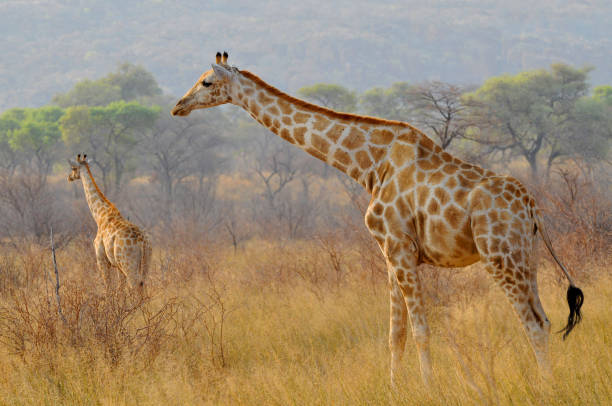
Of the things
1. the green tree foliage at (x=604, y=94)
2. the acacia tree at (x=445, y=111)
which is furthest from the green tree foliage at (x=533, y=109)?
the acacia tree at (x=445, y=111)

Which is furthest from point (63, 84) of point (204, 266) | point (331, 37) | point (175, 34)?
point (204, 266)

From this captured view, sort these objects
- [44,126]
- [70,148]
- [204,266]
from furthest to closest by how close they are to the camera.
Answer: [44,126] → [70,148] → [204,266]

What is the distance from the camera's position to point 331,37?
16738 cm

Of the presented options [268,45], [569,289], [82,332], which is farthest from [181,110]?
[268,45]

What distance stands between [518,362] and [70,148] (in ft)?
99.4

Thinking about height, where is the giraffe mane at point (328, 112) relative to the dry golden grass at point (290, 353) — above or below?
above

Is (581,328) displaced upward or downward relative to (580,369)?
downward

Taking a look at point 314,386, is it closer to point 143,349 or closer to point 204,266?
point 143,349

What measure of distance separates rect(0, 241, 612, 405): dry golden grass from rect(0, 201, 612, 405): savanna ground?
0.01m

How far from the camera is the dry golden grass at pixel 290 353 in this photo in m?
4.03

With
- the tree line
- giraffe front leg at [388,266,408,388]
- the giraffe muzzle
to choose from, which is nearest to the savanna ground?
giraffe front leg at [388,266,408,388]

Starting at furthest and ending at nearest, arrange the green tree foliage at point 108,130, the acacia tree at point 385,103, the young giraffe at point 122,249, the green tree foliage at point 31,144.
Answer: the acacia tree at point 385,103
the green tree foliage at point 31,144
the green tree foliage at point 108,130
the young giraffe at point 122,249

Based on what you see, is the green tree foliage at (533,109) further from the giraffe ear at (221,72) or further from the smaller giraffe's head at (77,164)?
the giraffe ear at (221,72)

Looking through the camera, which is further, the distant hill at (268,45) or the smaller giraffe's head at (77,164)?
the distant hill at (268,45)
